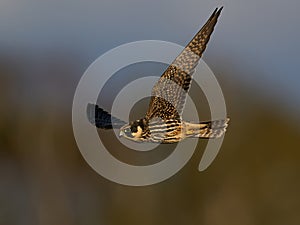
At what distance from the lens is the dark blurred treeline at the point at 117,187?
11.5 feet

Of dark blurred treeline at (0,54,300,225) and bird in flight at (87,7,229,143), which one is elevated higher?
bird in flight at (87,7,229,143)

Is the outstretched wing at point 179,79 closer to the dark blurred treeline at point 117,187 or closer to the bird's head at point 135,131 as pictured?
the bird's head at point 135,131

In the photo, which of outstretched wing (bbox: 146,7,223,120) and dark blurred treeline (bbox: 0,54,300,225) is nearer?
outstretched wing (bbox: 146,7,223,120)

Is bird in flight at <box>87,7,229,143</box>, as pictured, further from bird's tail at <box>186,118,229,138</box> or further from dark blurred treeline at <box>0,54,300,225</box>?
dark blurred treeline at <box>0,54,300,225</box>

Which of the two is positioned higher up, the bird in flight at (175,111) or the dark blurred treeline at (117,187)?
the bird in flight at (175,111)

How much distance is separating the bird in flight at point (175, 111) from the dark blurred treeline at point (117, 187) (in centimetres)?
304

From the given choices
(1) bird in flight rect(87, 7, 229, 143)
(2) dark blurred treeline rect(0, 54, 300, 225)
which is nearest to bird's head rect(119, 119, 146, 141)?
(1) bird in flight rect(87, 7, 229, 143)

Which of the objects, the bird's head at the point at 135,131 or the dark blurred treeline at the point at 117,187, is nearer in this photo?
the bird's head at the point at 135,131

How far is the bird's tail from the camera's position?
1.10ft

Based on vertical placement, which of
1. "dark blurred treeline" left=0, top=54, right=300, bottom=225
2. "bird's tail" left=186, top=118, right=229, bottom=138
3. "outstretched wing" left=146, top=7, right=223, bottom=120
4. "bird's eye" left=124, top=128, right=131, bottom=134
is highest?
"outstretched wing" left=146, top=7, right=223, bottom=120

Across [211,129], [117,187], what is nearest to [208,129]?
[211,129]

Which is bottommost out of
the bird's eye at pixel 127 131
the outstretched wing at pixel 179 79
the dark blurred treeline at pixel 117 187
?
the dark blurred treeline at pixel 117 187

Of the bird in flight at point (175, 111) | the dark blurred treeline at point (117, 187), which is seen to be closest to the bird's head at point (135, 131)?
the bird in flight at point (175, 111)
